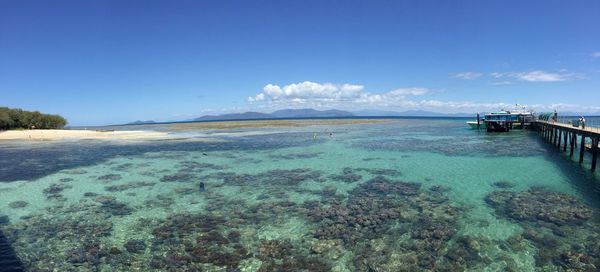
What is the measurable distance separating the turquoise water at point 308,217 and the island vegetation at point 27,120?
55.7 m

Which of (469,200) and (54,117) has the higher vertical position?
(54,117)

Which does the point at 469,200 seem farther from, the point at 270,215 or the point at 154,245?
the point at 154,245

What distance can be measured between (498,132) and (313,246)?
5981 centimetres

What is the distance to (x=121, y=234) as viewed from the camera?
13109mm

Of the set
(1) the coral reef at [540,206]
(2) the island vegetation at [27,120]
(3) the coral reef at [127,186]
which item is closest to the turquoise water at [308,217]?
(1) the coral reef at [540,206]

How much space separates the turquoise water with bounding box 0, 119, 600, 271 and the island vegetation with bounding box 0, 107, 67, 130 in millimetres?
55741

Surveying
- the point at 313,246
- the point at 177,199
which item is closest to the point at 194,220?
the point at 177,199

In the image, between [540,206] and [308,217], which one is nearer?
[308,217]

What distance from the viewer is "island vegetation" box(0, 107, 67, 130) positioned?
68.8 metres

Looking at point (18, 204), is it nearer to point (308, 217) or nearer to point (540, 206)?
point (308, 217)

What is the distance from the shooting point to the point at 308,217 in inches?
578

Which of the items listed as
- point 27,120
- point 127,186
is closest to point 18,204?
point 127,186

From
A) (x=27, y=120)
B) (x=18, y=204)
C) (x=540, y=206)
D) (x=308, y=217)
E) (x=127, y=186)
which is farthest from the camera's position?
(x=27, y=120)

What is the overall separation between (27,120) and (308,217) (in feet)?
278
